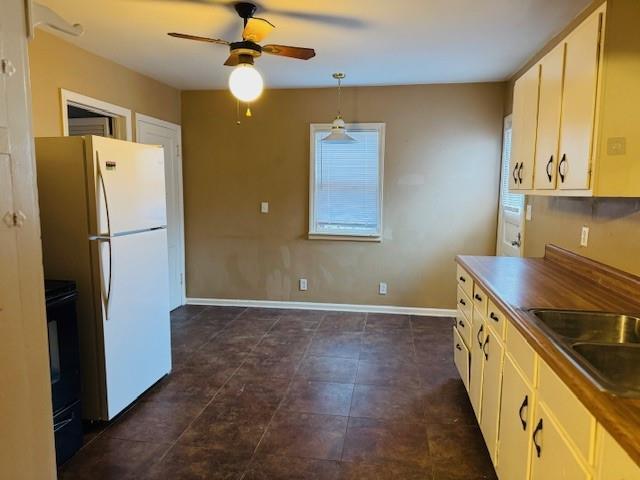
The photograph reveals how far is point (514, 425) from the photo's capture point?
1707 millimetres

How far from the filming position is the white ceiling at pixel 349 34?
2549 millimetres

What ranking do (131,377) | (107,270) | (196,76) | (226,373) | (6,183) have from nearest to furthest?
1. (6,183)
2. (107,270)
3. (131,377)
4. (226,373)
5. (196,76)

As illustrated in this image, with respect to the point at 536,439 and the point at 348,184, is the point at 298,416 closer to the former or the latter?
the point at 536,439

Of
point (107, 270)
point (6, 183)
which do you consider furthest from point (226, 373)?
point (6, 183)

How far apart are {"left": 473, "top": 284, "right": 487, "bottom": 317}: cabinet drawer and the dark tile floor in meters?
0.75

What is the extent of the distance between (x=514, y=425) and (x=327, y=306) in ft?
10.6

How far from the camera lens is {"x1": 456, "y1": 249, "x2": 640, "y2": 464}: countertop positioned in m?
0.99

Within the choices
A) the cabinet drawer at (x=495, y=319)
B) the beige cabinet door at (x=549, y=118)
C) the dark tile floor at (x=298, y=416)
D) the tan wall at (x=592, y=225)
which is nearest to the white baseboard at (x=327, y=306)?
the dark tile floor at (x=298, y=416)

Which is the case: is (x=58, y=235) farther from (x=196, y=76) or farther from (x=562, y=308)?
(x=562, y=308)

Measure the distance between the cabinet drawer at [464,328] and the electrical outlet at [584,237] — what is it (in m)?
0.80

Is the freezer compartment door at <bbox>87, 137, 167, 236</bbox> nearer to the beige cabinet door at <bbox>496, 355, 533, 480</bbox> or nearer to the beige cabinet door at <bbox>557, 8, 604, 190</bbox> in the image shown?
→ the beige cabinet door at <bbox>496, 355, 533, 480</bbox>

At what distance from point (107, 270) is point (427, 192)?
322 cm

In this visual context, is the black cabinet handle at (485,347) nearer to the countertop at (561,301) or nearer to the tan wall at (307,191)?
the countertop at (561,301)

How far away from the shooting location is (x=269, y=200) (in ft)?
15.8
